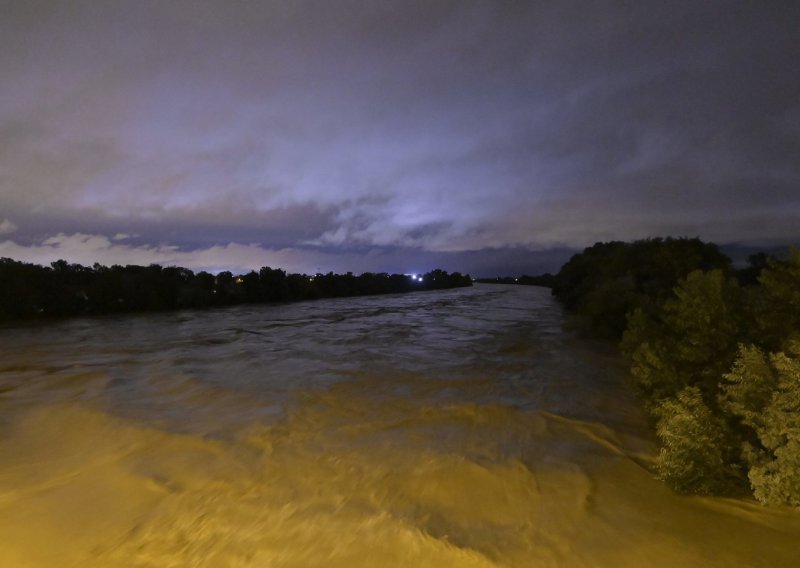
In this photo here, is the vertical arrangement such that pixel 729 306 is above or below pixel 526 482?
above

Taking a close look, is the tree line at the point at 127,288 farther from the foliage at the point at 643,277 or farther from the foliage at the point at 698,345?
the foliage at the point at 698,345

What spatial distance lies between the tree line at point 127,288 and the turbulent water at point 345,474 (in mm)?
13246

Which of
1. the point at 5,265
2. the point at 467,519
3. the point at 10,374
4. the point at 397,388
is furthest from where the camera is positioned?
the point at 5,265

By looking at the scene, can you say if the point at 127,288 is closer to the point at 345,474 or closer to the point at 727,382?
the point at 345,474

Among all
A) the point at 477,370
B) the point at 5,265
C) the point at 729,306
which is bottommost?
the point at 477,370

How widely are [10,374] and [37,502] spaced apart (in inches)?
323

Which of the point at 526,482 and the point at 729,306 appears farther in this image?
the point at 729,306

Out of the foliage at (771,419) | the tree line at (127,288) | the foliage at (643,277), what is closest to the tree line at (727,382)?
the foliage at (771,419)

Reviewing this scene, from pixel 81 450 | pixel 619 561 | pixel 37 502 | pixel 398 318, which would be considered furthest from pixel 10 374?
pixel 398 318

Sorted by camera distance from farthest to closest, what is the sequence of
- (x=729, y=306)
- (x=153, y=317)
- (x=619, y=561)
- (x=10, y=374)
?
(x=153, y=317), (x=10, y=374), (x=729, y=306), (x=619, y=561)

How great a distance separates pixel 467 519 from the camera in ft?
12.4

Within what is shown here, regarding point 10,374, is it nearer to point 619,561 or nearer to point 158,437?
point 158,437

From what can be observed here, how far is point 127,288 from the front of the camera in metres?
24.8

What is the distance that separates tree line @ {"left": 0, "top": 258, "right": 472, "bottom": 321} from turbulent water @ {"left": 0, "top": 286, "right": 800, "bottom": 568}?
13246 mm
